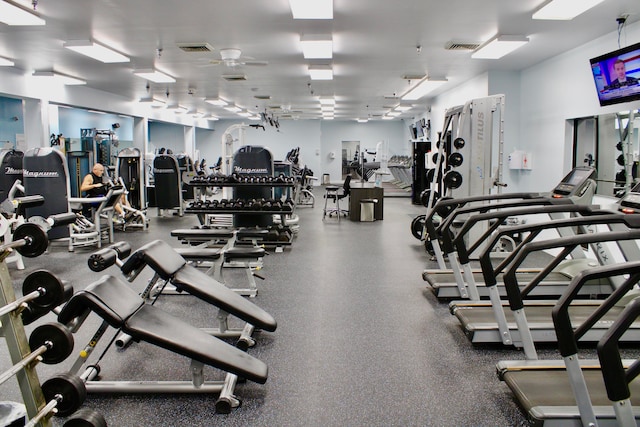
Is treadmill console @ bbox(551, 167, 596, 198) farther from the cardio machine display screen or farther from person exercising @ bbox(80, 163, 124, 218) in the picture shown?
person exercising @ bbox(80, 163, 124, 218)

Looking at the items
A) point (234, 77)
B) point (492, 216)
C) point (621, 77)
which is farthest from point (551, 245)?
point (234, 77)

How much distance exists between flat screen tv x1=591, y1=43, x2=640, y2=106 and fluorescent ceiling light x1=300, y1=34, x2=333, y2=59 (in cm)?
330

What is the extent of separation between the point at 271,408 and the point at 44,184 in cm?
592

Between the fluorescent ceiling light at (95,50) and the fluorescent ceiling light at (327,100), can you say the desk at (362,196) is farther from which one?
the fluorescent ceiling light at (95,50)

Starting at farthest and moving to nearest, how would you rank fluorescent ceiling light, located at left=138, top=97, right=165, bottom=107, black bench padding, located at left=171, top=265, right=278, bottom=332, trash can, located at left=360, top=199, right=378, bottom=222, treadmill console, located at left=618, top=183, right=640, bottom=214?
fluorescent ceiling light, located at left=138, top=97, right=165, bottom=107, trash can, located at left=360, top=199, right=378, bottom=222, treadmill console, located at left=618, top=183, right=640, bottom=214, black bench padding, located at left=171, top=265, right=278, bottom=332

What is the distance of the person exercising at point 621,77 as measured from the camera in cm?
504

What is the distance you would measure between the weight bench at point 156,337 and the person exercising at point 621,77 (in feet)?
16.3

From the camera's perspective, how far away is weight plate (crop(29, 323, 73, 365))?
6.23 ft

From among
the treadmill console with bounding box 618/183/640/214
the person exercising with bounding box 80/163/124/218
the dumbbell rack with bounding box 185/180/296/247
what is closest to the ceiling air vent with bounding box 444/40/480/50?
the dumbbell rack with bounding box 185/180/296/247

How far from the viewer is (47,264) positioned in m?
6.13

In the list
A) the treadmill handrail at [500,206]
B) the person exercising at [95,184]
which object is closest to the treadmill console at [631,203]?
the treadmill handrail at [500,206]

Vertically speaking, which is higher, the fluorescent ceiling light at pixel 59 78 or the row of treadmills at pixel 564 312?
the fluorescent ceiling light at pixel 59 78

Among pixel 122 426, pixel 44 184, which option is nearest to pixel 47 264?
pixel 44 184

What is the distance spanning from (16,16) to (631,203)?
6258mm
